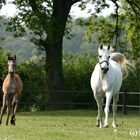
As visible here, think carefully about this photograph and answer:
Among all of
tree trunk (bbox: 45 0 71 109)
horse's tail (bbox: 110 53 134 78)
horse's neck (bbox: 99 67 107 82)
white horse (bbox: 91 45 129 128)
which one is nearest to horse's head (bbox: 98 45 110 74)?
white horse (bbox: 91 45 129 128)

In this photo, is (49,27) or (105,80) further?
(49,27)

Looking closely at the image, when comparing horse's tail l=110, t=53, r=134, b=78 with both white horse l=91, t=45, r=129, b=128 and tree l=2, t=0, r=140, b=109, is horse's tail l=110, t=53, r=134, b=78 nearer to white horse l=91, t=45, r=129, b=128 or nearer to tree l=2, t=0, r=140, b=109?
white horse l=91, t=45, r=129, b=128

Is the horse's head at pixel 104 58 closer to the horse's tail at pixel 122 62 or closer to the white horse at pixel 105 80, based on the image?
the white horse at pixel 105 80

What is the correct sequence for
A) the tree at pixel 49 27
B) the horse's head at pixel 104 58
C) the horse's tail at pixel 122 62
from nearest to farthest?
the horse's head at pixel 104 58 → the horse's tail at pixel 122 62 → the tree at pixel 49 27

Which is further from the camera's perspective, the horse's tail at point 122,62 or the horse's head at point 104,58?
the horse's tail at point 122,62

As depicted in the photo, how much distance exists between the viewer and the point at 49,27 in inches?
1296

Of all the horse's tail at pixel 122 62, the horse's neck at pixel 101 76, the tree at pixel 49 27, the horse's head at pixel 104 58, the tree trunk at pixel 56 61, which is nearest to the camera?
the horse's head at pixel 104 58

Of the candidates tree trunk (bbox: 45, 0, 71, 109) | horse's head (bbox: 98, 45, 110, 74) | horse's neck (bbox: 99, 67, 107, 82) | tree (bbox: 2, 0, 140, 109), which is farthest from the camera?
tree trunk (bbox: 45, 0, 71, 109)

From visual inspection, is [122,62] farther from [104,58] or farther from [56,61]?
[56,61]

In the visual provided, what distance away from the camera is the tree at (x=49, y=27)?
3328 centimetres

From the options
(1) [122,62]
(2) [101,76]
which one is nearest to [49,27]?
(1) [122,62]

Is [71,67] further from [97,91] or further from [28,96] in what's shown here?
[97,91]

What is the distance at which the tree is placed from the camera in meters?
33.3

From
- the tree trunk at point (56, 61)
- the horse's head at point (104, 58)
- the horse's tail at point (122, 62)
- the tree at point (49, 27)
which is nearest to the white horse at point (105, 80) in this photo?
the horse's head at point (104, 58)
